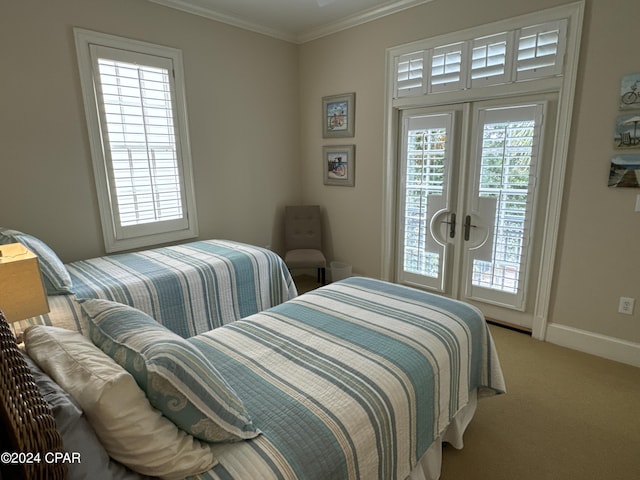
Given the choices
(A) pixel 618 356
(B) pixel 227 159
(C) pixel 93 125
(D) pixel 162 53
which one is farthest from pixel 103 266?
(A) pixel 618 356

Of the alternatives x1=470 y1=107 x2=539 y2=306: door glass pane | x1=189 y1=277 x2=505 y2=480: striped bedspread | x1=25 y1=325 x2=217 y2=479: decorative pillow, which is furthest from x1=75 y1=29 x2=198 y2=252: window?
x1=470 y1=107 x2=539 y2=306: door glass pane

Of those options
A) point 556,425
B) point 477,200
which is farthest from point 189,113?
point 556,425

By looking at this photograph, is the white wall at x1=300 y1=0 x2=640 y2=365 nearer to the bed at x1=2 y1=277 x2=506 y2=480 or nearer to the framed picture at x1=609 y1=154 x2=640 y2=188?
the framed picture at x1=609 y1=154 x2=640 y2=188

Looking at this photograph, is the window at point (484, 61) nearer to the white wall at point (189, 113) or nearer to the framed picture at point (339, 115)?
the framed picture at point (339, 115)

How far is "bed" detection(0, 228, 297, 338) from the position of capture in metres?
2.13

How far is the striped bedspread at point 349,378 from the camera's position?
107 cm

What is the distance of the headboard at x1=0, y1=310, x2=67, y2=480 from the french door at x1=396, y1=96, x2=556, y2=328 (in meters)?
3.16

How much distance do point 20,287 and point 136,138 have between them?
211cm

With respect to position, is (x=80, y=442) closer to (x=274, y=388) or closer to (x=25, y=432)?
(x=25, y=432)

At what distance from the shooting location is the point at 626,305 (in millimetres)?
2533

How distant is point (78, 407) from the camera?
865mm

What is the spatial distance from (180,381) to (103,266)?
2.14m

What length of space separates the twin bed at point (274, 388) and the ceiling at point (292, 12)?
2.84m

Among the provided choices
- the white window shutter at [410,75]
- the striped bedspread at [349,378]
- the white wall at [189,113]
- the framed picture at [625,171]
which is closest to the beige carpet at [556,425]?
the striped bedspread at [349,378]
